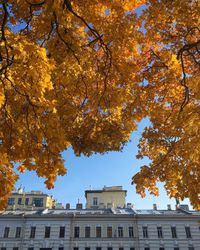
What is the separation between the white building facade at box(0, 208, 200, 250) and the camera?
A: 2817cm

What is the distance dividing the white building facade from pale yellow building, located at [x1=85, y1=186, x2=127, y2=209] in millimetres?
14345

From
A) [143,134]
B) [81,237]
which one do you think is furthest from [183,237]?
[143,134]

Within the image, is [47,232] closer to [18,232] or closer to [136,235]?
[18,232]

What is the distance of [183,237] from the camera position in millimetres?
28828

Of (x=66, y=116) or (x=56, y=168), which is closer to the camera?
(x=56, y=168)

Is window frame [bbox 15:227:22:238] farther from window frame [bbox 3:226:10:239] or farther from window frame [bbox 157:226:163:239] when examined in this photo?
window frame [bbox 157:226:163:239]

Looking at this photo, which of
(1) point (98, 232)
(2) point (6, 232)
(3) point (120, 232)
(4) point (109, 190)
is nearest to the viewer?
(2) point (6, 232)

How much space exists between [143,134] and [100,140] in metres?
2.21

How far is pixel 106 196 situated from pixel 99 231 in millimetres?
16099

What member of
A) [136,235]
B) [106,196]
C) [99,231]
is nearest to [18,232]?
[99,231]

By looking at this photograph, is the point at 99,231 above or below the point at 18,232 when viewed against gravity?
above

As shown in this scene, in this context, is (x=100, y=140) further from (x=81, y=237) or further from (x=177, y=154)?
(x=81, y=237)

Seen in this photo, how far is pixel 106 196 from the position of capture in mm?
45094

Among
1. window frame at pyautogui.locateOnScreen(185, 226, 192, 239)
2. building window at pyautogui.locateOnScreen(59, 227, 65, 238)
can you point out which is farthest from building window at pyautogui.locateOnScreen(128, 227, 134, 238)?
building window at pyautogui.locateOnScreen(59, 227, 65, 238)
